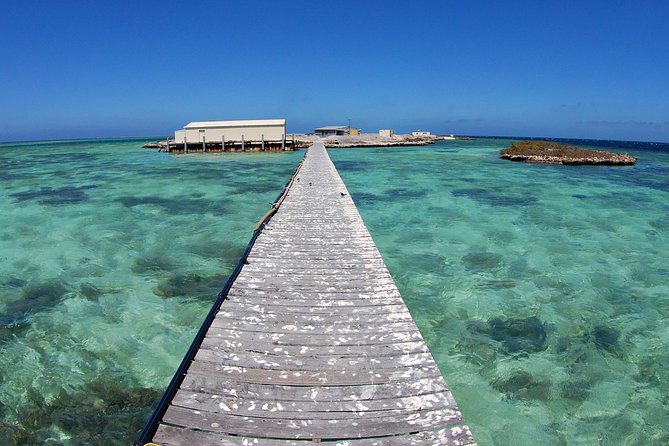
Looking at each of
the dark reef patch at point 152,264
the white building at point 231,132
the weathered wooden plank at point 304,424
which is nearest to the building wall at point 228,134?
the white building at point 231,132

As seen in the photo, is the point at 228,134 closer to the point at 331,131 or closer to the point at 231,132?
the point at 231,132

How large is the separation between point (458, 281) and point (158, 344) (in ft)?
23.2

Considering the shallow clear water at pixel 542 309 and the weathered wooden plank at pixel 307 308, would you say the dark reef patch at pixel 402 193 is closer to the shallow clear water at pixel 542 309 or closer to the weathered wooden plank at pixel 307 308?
the shallow clear water at pixel 542 309

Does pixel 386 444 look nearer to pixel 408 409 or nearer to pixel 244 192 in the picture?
pixel 408 409

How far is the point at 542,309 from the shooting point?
29.2 feet

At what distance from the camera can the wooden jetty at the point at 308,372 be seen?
3641mm

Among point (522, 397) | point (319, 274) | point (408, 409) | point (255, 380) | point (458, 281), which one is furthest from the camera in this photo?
point (458, 281)

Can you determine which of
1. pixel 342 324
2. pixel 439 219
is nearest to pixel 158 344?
pixel 342 324

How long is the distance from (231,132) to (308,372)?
50530 millimetres

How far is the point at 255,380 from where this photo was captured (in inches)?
170

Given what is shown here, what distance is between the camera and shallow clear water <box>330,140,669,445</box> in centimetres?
583

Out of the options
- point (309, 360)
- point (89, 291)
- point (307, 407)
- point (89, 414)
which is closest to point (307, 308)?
point (309, 360)

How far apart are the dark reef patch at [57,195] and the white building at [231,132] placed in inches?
1099

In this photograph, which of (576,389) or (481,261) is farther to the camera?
(481,261)
